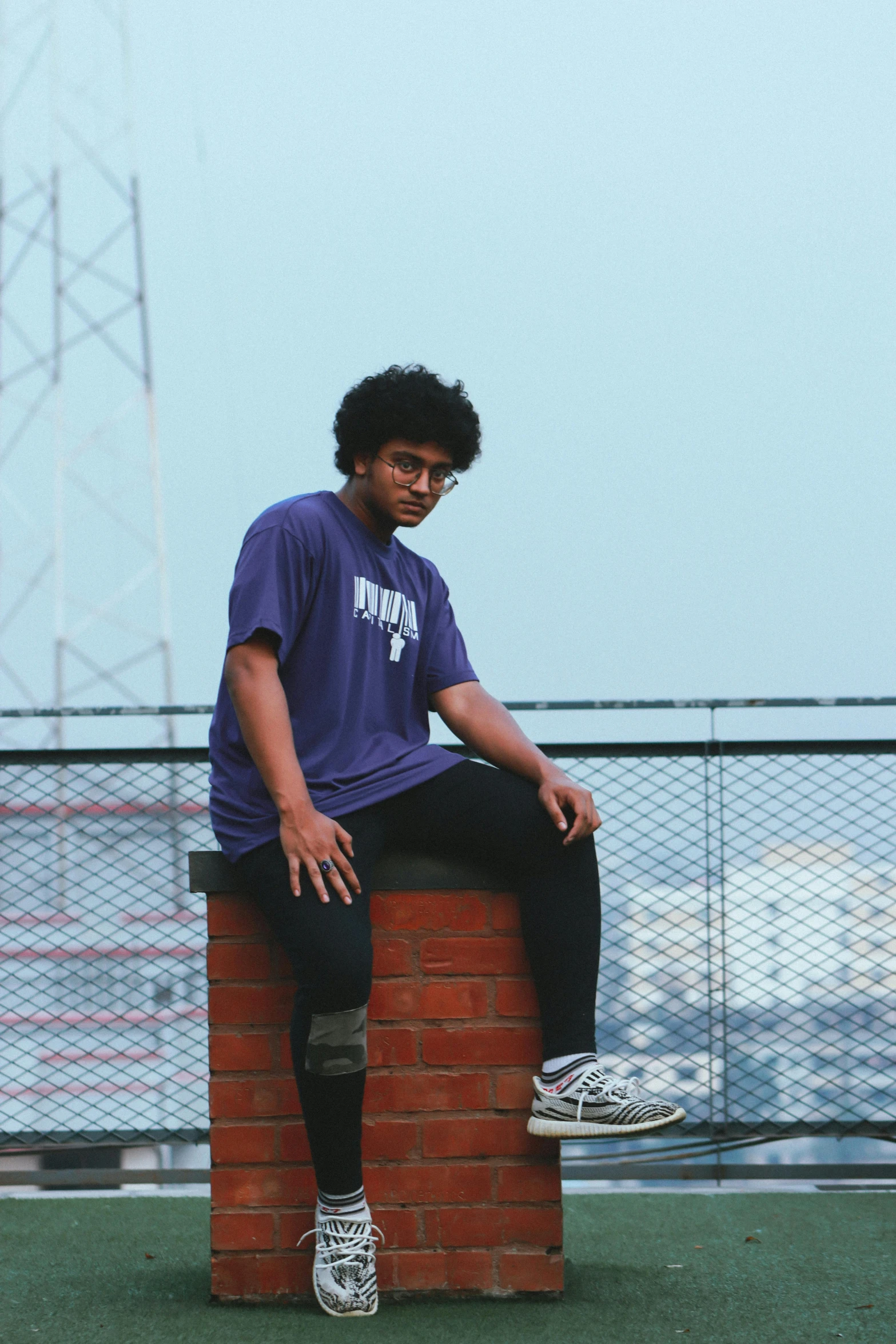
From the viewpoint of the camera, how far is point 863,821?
302 cm

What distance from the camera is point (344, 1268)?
72.6 inches

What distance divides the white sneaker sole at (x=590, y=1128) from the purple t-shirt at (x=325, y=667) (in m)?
A: 0.55

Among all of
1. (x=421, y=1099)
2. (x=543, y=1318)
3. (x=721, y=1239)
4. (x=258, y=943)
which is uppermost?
(x=258, y=943)

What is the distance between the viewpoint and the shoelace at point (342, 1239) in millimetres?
1840

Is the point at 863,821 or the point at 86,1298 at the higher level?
the point at 863,821

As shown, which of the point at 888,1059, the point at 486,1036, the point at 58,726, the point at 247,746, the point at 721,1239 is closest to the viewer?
the point at 247,746

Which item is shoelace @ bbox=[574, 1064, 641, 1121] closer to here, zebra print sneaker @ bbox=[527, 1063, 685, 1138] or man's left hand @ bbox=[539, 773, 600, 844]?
zebra print sneaker @ bbox=[527, 1063, 685, 1138]

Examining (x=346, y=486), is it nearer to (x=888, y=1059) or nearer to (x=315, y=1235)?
(x=315, y=1235)

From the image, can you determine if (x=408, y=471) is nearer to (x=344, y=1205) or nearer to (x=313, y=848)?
(x=313, y=848)

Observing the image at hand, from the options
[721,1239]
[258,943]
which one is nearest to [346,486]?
[258,943]

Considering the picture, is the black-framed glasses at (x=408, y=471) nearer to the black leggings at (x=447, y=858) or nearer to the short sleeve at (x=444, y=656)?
the short sleeve at (x=444, y=656)

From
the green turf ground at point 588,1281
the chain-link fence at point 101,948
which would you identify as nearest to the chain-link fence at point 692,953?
the chain-link fence at point 101,948

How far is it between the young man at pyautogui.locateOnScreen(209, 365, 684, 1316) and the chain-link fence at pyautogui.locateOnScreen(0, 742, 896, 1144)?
1.04 meters

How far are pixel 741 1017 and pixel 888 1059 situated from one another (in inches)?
14.5
